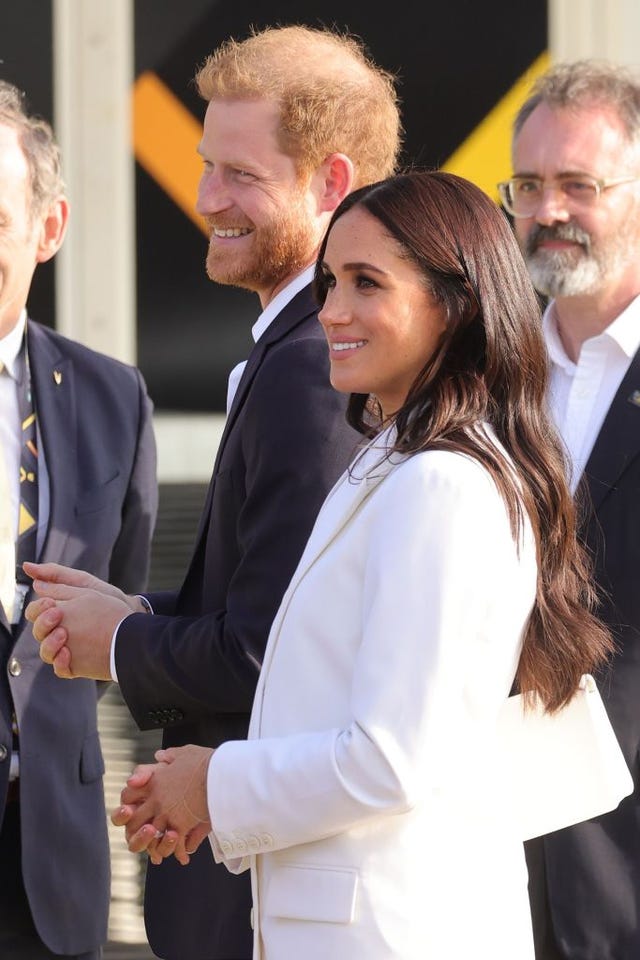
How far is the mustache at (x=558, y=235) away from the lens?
2854 millimetres

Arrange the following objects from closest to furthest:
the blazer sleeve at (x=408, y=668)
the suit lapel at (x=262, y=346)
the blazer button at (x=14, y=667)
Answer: the blazer sleeve at (x=408, y=668) → the suit lapel at (x=262, y=346) → the blazer button at (x=14, y=667)

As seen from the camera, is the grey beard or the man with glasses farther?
the grey beard

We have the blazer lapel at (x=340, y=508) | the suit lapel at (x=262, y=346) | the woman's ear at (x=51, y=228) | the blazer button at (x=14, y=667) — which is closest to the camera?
the blazer lapel at (x=340, y=508)

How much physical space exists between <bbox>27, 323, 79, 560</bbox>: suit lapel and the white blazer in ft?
3.51

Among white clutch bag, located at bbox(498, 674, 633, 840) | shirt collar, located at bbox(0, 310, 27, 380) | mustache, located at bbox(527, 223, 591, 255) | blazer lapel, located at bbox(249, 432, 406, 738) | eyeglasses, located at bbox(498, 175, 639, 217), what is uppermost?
eyeglasses, located at bbox(498, 175, 639, 217)

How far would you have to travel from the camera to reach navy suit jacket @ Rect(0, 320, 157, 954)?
8.38 ft

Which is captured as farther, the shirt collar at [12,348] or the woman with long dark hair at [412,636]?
the shirt collar at [12,348]

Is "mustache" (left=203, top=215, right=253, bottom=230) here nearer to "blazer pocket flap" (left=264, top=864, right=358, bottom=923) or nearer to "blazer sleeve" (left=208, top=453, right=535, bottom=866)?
"blazer sleeve" (left=208, top=453, right=535, bottom=866)

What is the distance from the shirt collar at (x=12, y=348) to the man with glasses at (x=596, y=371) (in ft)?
3.11

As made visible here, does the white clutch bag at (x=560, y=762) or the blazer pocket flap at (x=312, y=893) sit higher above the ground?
the white clutch bag at (x=560, y=762)

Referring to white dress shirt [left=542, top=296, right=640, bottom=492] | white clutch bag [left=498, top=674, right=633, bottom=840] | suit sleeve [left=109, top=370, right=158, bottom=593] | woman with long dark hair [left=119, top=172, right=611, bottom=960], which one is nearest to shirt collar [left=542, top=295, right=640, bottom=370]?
white dress shirt [left=542, top=296, right=640, bottom=492]

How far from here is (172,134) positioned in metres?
3.96

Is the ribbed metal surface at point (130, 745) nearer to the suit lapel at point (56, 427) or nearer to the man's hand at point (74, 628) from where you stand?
the suit lapel at point (56, 427)

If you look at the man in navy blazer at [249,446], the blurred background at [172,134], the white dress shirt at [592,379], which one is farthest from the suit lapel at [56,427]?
the blurred background at [172,134]
